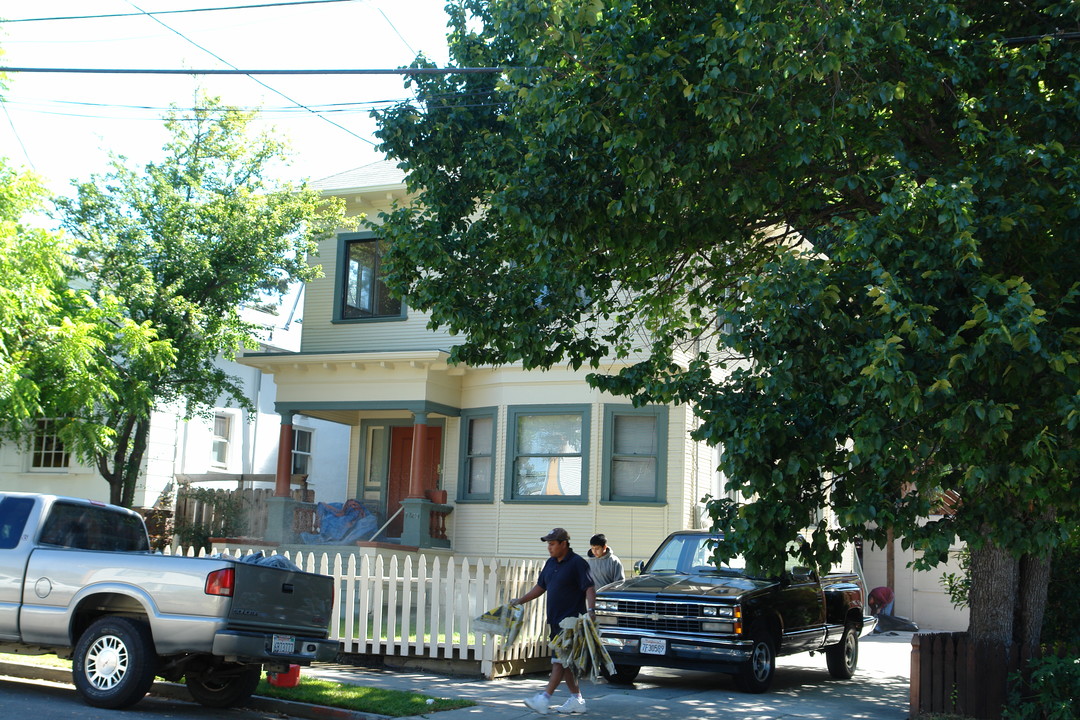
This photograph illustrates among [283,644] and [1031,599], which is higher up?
[1031,599]

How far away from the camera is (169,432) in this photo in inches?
896

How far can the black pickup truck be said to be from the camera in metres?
11.9

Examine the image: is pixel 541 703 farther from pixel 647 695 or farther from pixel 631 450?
pixel 631 450

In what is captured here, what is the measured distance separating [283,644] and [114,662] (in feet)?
4.73

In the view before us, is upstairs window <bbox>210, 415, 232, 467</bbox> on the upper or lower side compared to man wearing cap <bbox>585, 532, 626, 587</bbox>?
upper

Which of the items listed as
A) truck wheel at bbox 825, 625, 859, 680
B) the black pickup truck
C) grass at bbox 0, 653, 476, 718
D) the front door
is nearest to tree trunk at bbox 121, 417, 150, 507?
the front door

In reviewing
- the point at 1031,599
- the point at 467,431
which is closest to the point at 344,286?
the point at 467,431

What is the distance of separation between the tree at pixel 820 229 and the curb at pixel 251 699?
394 cm

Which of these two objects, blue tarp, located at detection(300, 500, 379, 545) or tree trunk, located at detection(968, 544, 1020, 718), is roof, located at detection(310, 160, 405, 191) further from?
tree trunk, located at detection(968, 544, 1020, 718)

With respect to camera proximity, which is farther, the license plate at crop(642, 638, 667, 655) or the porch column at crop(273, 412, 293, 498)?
the porch column at crop(273, 412, 293, 498)

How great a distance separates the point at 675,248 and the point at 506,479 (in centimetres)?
917

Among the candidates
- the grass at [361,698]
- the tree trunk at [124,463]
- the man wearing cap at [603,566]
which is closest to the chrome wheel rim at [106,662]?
the grass at [361,698]

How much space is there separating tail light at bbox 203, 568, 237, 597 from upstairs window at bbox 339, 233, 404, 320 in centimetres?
1227

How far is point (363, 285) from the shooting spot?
71.1ft
